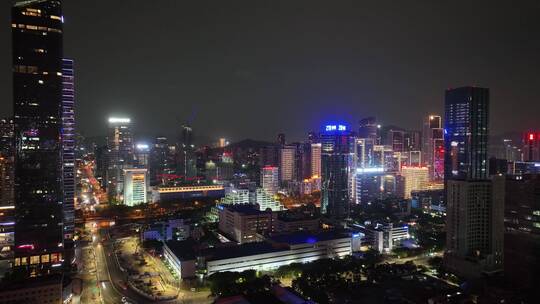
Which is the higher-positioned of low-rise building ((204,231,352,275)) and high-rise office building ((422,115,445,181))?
high-rise office building ((422,115,445,181))

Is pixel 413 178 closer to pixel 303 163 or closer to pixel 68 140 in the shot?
pixel 303 163

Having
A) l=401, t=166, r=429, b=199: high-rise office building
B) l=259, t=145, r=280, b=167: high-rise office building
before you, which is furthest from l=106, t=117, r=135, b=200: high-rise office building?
l=401, t=166, r=429, b=199: high-rise office building

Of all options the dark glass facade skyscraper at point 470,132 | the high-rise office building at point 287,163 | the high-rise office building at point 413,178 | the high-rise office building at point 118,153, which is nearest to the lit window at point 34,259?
the high-rise office building at point 118,153

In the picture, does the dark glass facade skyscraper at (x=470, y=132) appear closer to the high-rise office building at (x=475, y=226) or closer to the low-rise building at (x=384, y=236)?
the low-rise building at (x=384, y=236)

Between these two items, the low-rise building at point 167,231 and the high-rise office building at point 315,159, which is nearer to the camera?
the low-rise building at point 167,231

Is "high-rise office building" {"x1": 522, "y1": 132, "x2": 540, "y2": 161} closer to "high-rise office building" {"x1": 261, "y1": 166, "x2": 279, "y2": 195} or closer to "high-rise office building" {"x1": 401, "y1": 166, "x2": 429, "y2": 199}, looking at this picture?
"high-rise office building" {"x1": 401, "y1": 166, "x2": 429, "y2": 199}

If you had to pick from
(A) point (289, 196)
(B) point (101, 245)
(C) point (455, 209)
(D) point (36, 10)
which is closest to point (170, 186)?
(A) point (289, 196)

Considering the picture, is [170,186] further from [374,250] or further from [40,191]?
[374,250]
